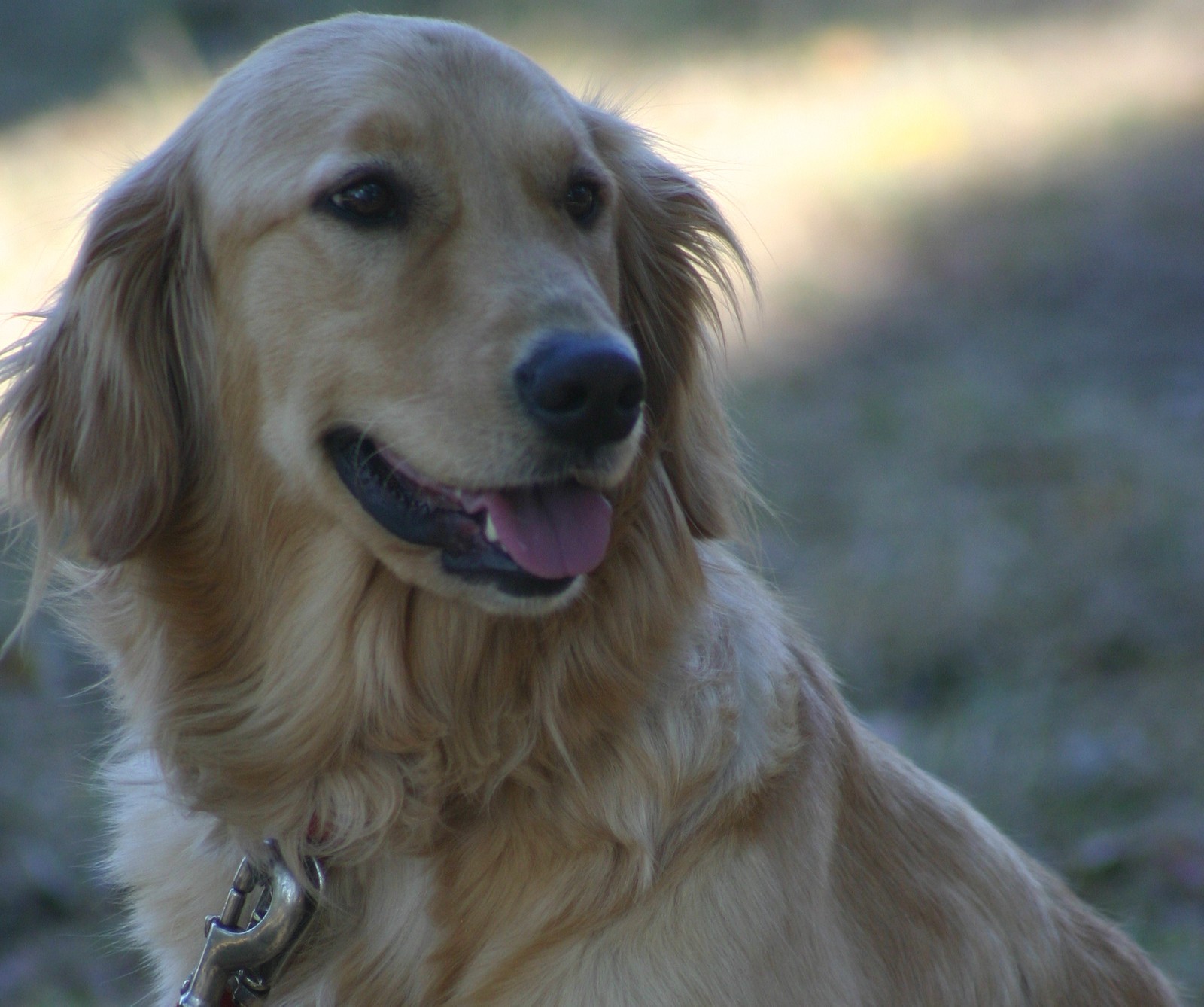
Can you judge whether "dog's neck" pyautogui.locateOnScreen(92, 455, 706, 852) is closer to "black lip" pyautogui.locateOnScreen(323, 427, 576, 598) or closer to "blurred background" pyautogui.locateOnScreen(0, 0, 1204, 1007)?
"black lip" pyautogui.locateOnScreen(323, 427, 576, 598)

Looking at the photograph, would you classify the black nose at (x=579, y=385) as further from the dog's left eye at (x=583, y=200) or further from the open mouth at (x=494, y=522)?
the dog's left eye at (x=583, y=200)

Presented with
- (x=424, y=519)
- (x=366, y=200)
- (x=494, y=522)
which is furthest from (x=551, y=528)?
(x=366, y=200)

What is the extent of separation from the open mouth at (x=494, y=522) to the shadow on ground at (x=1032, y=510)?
1.57 meters

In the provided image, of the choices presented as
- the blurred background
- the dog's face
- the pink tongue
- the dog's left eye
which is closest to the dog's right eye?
the dog's face

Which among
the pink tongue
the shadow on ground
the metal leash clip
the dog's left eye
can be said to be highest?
the dog's left eye

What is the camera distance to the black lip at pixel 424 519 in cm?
225

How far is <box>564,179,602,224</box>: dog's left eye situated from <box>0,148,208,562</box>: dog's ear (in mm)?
717

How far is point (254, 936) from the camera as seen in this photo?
230 centimetres

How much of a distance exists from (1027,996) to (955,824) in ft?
1.12

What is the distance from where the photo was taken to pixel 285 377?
94.1 inches

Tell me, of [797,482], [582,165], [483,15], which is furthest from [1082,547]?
[483,15]

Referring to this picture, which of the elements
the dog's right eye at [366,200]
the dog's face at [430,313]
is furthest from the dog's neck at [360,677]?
the dog's right eye at [366,200]

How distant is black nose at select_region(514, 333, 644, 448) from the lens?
214 cm

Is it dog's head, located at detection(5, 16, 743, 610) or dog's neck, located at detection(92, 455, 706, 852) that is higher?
dog's head, located at detection(5, 16, 743, 610)
